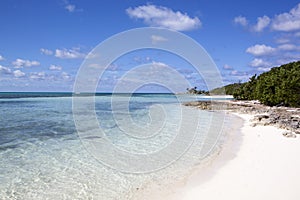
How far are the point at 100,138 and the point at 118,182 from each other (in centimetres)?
840

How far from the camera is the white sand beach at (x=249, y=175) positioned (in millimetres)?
7801

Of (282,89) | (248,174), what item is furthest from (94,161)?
(282,89)

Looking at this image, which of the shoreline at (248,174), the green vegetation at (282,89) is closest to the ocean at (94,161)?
the shoreline at (248,174)

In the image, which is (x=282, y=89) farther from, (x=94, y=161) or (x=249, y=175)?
(x=94, y=161)

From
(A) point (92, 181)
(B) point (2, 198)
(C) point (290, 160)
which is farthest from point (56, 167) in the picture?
(C) point (290, 160)

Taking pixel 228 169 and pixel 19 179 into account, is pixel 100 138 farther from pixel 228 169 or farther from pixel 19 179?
pixel 228 169

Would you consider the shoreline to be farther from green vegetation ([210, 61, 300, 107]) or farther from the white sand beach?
green vegetation ([210, 61, 300, 107])

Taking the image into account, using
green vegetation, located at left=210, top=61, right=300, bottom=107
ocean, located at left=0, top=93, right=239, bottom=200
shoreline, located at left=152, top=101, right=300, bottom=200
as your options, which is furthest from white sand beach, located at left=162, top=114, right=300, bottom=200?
green vegetation, located at left=210, top=61, right=300, bottom=107

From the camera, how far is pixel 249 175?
948 cm

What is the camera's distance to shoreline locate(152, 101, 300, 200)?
7.84m

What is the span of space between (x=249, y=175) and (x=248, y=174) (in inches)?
4.6

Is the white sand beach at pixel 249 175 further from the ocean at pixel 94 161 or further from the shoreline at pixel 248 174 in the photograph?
the ocean at pixel 94 161

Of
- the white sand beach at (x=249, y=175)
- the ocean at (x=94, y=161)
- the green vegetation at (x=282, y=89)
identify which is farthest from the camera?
the green vegetation at (x=282, y=89)

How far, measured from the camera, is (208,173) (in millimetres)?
10148
